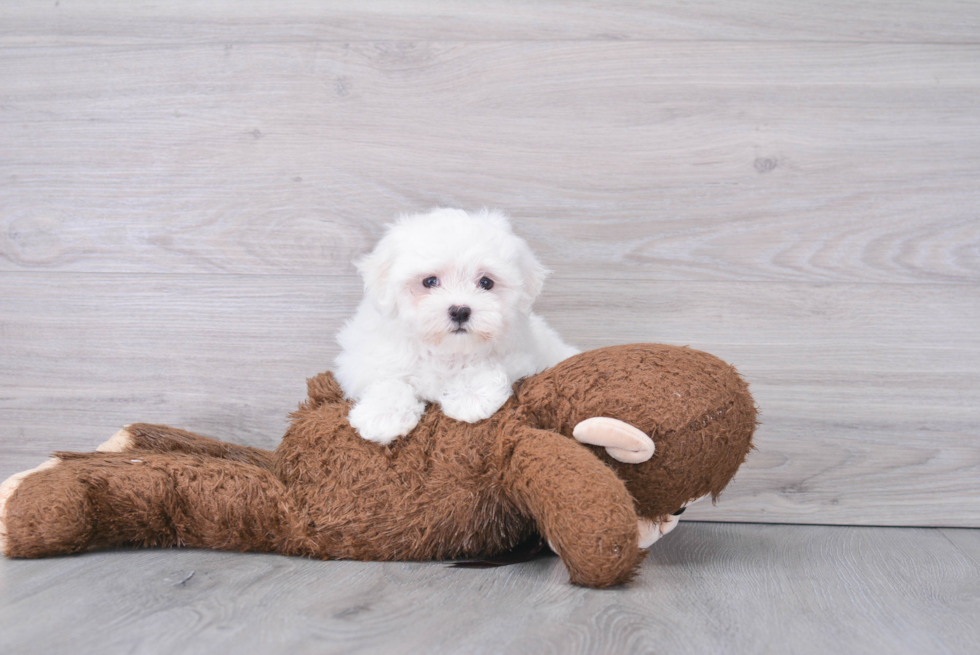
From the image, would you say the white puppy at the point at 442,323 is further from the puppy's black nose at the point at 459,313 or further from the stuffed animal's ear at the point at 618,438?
the stuffed animal's ear at the point at 618,438

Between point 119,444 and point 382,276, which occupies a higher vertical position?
point 382,276

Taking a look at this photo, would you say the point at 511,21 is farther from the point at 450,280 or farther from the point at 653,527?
the point at 653,527

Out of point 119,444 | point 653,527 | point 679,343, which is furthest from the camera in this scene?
point 679,343

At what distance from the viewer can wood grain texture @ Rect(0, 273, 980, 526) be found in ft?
5.23

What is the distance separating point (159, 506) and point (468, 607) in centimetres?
54

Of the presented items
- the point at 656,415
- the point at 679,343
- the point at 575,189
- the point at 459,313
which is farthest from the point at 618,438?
the point at 575,189

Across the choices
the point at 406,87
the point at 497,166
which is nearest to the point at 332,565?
the point at 497,166

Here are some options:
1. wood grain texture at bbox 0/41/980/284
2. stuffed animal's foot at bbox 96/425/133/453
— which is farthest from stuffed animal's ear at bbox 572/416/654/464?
stuffed animal's foot at bbox 96/425/133/453

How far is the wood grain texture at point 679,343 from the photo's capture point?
159 cm

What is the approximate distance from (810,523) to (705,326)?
1.61 ft

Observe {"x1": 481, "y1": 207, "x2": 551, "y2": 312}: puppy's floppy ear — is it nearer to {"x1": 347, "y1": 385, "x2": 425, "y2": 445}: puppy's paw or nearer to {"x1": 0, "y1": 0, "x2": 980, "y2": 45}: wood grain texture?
{"x1": 347, "y1": 385, "x2": 425, "y2": 445}: puppy's paw

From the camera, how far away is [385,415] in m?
1.15

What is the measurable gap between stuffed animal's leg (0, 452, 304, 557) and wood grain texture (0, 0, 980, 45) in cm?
97

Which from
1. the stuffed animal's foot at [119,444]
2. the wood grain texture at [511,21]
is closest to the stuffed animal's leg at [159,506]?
the stuffed animal's foot at [119,444]
